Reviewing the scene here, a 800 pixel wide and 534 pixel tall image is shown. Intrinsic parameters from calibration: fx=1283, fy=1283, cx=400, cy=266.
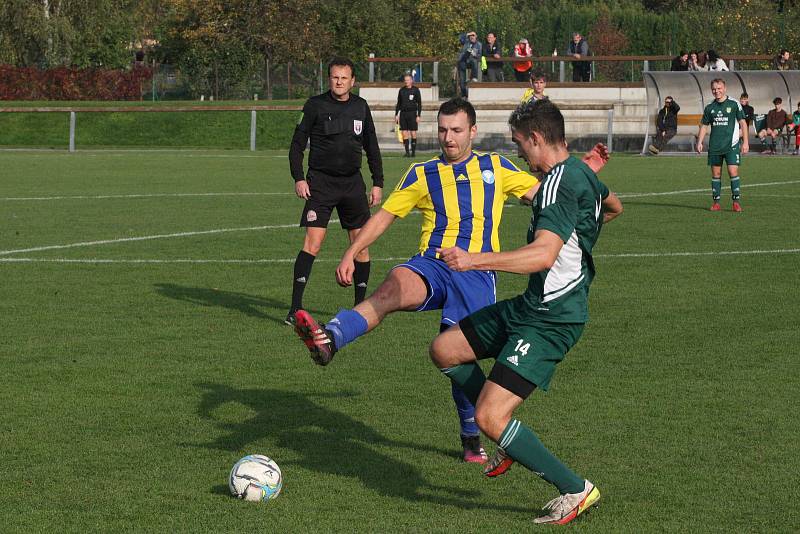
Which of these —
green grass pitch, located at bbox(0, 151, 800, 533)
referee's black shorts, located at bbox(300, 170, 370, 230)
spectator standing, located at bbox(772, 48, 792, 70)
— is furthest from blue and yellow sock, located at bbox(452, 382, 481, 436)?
spectator standing, located at bbox(772, 48, 792, 70)

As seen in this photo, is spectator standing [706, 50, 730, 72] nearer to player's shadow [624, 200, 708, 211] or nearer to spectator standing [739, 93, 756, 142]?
spectator standing [739, 93, 756, 142]

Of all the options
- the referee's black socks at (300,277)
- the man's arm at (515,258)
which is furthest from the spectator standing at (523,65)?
the man's arm at (515,258)

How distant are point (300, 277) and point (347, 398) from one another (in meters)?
3.20

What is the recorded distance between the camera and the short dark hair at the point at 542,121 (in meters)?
5.55

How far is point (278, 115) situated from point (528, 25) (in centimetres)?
2244

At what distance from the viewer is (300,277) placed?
11281 mm

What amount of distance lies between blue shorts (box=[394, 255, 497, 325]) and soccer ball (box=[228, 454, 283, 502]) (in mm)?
1313

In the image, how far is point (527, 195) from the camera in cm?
737

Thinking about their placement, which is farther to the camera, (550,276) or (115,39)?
(115,39)

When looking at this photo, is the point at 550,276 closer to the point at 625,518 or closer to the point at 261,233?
the point at 625,518

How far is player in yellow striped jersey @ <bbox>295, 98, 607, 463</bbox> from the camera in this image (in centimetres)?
676

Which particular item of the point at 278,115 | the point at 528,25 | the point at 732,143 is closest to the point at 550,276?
the point at 732,143

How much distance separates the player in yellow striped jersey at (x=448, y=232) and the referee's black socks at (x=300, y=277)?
4008 millimetres

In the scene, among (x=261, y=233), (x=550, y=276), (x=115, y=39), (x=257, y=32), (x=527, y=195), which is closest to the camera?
(x=550, y=276)
